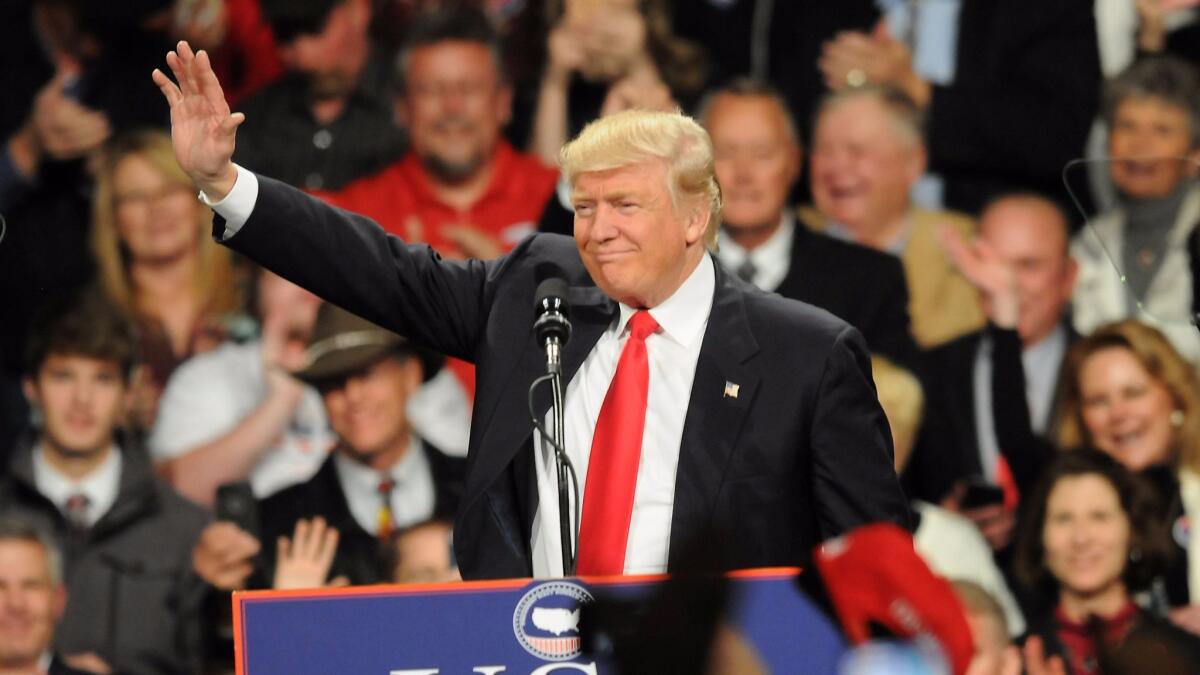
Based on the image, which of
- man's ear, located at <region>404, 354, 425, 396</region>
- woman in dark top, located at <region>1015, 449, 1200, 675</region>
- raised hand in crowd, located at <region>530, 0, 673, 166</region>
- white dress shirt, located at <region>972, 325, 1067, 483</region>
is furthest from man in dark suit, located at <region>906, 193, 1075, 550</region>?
man's ear, located at <region>404, 354, 425, 396</region>

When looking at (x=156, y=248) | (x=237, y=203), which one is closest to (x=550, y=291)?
(x=237, y=203)

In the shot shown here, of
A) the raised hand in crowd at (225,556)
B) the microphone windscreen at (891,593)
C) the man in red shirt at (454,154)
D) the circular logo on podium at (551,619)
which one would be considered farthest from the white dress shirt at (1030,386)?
the microphone windscreen at (891,593)

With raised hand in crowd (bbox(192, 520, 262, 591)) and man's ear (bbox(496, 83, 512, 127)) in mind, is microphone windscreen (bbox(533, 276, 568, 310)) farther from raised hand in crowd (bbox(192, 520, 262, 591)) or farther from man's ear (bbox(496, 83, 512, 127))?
man's ear (bbox(496, 83, 512, 127))

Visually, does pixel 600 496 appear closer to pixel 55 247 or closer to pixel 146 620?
pixel 146 620

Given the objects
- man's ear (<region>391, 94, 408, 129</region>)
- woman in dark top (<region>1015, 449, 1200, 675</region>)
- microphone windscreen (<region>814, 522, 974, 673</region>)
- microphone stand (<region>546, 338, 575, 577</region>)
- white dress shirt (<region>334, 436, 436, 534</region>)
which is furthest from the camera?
man's ear (<region>391, 94, 408, 129</region>)

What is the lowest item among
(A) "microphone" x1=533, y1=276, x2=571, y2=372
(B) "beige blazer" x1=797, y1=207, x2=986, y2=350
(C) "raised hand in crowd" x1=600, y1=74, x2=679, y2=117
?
(A) "microphone" x1=533, y1=276, x2=571, y2=372

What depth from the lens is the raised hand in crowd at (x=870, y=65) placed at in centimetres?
578

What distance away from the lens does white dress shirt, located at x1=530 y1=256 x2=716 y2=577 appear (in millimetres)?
2750

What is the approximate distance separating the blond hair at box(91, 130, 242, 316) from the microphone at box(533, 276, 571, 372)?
3.17 meters

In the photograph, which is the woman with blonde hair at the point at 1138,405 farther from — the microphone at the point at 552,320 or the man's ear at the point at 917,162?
the microphone at the point at 552,320

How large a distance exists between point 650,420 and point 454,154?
317cm

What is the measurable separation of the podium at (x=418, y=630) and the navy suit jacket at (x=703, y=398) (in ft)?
1.45

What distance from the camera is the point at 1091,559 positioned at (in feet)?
17.2

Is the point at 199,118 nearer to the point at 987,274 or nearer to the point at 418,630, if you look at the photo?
the point at 418,630
